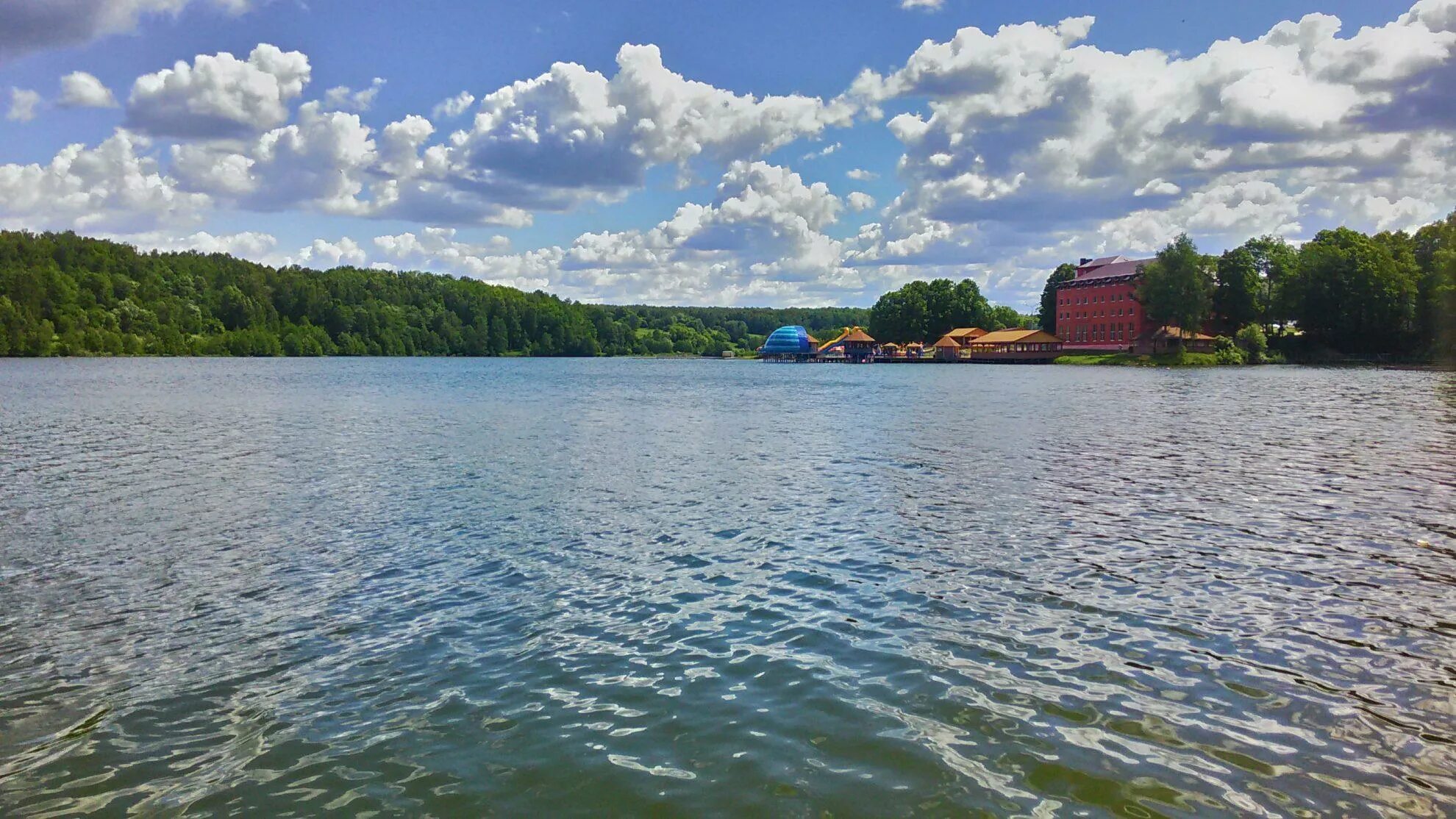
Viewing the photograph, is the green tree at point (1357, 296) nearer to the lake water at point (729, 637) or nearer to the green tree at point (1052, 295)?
the green tree at point (1052, 295)

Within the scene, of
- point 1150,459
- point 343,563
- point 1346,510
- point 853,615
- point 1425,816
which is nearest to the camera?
point 1425,816

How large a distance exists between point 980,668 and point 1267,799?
3.42 metres

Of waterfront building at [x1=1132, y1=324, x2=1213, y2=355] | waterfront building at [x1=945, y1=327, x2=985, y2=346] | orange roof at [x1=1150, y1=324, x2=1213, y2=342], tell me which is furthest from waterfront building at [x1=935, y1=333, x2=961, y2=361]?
orange roof at [x1=1150, y1=324, x2=1213, y2=342]

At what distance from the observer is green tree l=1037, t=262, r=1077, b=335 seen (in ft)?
594

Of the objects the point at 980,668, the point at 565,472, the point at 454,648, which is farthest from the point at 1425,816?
the point at 565,472

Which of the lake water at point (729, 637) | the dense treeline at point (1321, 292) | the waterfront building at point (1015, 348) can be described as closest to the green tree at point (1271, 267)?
the dense treeline at point (1321, 292)

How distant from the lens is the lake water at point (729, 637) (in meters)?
7.59

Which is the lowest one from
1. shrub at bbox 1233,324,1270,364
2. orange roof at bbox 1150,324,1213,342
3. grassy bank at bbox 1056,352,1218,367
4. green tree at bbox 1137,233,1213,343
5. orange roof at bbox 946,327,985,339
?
grassy bank at bbox 1056,352,1218,367

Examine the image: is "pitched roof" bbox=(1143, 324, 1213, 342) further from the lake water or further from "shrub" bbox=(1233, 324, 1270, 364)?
the lake water

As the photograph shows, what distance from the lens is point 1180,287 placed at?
134m

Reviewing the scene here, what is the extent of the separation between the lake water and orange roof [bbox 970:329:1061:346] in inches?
5845

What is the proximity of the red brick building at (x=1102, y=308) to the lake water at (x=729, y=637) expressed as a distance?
139 m

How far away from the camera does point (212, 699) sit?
9398mm

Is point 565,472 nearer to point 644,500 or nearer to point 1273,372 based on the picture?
point 644,500
